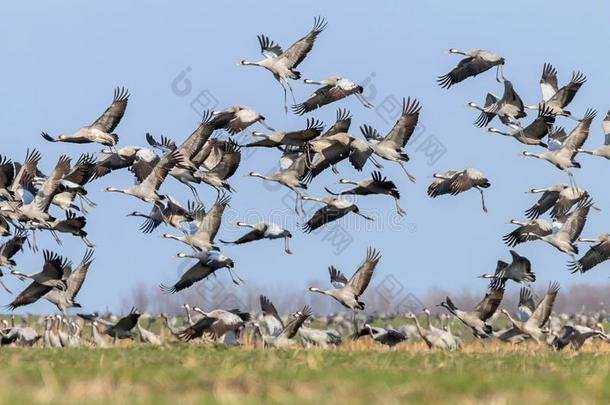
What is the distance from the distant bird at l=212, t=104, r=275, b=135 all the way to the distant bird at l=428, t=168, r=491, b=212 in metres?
4.31

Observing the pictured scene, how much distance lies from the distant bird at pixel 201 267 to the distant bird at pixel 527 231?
22.8 feet

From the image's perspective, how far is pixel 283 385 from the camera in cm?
1310

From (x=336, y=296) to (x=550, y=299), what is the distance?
15.7ft

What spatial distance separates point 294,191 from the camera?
100ft

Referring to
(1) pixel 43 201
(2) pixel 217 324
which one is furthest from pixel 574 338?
(1) pixel 43 201

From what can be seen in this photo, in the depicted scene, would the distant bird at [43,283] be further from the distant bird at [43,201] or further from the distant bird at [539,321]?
the distant bird at [539,321]

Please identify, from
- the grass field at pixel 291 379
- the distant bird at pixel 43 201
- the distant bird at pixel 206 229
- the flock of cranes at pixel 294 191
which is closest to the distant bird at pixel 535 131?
the flock of cranes at pixel 294 191

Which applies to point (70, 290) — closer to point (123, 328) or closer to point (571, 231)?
point (123, 328)

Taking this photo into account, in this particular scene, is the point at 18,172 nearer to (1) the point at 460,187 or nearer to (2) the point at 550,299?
(1) the point at 460,187

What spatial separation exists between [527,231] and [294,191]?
550cm

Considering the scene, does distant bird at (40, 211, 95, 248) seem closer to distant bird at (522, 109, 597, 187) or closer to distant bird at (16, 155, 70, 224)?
distant bird at (16, 155, 70, 224)

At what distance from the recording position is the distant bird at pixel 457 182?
30.7m

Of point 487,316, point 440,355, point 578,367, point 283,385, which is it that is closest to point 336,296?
point 487,316

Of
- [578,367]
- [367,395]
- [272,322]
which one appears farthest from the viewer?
[272,322]
